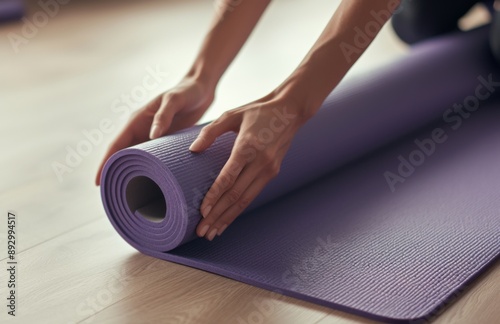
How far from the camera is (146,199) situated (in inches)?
68.4

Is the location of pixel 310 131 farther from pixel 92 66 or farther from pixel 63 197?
pixel 92 66

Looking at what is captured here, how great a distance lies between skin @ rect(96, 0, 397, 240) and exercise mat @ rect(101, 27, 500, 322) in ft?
0.13

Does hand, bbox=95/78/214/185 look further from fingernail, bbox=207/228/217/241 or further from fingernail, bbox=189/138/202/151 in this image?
fingernail, bbox=207/228/217/241

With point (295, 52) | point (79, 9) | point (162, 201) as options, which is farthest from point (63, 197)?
point (79, 9)

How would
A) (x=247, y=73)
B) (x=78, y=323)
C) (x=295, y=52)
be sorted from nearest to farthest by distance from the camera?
(x=78, y=323)
(x=247, y=73)
(x=295, y=52)

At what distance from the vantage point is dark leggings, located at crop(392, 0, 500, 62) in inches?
107

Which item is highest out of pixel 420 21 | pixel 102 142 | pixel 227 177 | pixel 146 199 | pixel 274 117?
pixel 420 21

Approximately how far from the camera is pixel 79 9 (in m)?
4.95

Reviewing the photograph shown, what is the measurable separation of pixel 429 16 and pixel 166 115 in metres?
1.29

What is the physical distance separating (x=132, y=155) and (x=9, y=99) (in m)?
1.57

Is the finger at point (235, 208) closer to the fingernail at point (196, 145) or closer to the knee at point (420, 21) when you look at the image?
the fingernail at point (196, 145)

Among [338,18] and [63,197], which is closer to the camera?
[338,18]

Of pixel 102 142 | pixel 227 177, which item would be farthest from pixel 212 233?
pixel 102 142

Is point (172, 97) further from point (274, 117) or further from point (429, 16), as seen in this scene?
point (429, 16)
